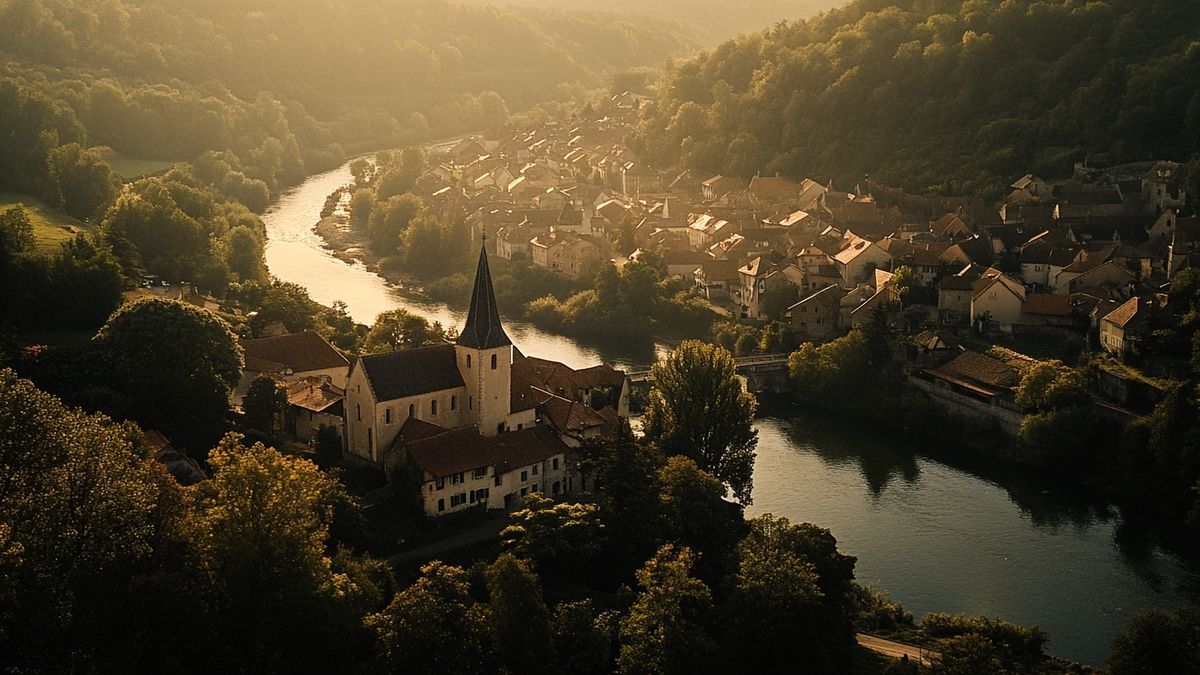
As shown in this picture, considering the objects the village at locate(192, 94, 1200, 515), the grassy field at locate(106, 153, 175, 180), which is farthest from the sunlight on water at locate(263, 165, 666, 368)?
the grassy field at locate(106, 153, 175, 180)

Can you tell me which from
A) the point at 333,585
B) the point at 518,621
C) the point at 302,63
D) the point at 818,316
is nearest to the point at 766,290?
the point at 818,316

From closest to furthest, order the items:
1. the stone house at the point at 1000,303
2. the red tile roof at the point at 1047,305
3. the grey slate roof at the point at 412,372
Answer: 1. the grey slate roof at the point at 412,372
2. the red tile roof at the point at 1047,305
3. the stone house at the point at 1000,303

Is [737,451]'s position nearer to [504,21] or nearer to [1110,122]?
[1110,122]

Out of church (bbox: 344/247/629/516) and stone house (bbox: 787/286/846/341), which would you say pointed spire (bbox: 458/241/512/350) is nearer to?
church (bbox: 344/247/629/516)

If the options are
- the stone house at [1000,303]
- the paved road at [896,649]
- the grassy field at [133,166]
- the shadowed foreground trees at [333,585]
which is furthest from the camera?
the grassy field at [133,166]

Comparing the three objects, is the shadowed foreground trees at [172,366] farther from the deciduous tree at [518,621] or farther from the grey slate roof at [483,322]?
the deciduous tree at [518,621]

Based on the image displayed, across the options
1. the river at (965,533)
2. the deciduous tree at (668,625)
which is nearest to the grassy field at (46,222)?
the river at (965,533)
